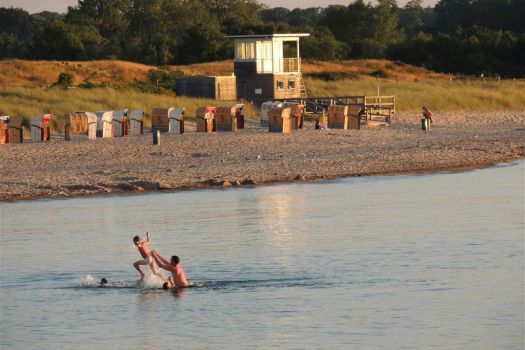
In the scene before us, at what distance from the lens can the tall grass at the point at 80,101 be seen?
50969mm

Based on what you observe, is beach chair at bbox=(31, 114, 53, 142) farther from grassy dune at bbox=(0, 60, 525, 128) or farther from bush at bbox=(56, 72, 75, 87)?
bush at bbox=(56, 72, 75, 87)

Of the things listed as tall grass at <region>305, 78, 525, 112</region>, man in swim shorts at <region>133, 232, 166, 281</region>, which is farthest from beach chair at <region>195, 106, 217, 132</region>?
man in swim shorts at <region>133, 232, 166, 281</region>

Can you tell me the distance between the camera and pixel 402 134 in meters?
51.0

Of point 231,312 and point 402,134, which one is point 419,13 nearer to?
point 402,134

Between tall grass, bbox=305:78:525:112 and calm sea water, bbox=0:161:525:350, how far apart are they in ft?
96.9

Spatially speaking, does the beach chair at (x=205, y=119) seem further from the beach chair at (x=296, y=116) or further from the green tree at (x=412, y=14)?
the green tree at (x=412, y=14)

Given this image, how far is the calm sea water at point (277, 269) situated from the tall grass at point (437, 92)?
29534 mm

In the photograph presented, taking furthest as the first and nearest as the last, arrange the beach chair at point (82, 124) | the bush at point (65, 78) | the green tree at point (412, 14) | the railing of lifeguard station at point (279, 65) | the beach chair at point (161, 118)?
the green tree at point (412, 14) → the bush at point (65, 78) → the railing of lifeguard station at point (279, 65) → the beach chair at point (161, 118) → the beach chair at point (82, 124)

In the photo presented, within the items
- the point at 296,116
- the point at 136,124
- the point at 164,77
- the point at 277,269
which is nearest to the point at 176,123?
the point at 136,124

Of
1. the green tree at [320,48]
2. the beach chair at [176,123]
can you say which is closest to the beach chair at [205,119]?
the beach chair at [176,123]

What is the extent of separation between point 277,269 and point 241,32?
67.2 metres

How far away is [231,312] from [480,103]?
1902 inches

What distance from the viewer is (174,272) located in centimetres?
2186

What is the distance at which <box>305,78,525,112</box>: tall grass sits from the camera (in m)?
64.8
